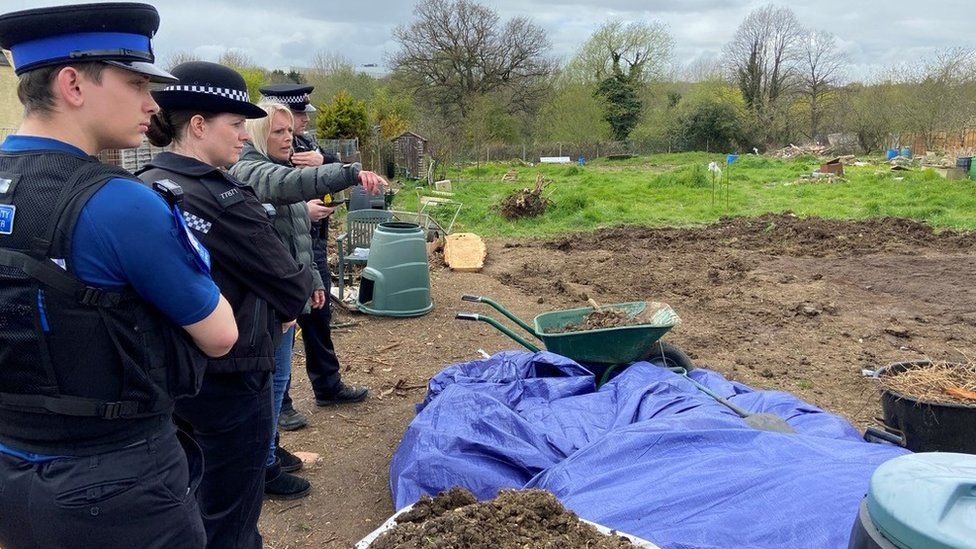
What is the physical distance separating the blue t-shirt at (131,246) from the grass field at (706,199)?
11054 mm

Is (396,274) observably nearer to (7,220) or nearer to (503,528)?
(503,528)

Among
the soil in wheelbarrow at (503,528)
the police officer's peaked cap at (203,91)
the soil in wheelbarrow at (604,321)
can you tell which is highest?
the police officer's peaked cap at (203,91)

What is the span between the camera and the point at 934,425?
353cm

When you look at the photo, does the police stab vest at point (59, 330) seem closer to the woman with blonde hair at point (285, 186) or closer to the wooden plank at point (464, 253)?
→ the woman with blonde hair at point (285, 186)

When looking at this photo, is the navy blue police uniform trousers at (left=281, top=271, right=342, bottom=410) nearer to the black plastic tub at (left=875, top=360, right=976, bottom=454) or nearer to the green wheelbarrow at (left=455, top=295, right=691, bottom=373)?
the green wheelbarrow at (left=455, top=295, right=691, bottom=373)

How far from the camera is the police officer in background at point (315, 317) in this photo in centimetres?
383

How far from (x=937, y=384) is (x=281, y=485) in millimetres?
3548

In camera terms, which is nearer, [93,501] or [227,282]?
[93,501]

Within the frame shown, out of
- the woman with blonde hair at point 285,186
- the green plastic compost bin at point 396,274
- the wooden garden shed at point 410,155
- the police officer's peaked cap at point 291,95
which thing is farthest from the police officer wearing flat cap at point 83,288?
the wooden garden shed at point 410,155

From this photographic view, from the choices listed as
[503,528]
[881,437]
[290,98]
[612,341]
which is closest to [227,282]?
[503,528]

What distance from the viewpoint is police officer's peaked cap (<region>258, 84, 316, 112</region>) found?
3795 mm

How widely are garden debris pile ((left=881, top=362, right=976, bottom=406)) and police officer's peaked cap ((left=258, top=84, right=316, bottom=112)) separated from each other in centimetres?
364

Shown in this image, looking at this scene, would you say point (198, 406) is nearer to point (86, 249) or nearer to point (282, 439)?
point (86, 249)

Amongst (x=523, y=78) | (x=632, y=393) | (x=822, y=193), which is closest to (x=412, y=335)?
(x=632, y=393)
